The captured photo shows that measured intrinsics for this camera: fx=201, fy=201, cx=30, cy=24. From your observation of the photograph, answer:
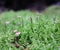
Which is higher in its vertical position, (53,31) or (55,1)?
(55,1)

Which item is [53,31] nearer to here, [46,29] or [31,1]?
[46,29]

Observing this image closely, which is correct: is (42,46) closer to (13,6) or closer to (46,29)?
(46,29)

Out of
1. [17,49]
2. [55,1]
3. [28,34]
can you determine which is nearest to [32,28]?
[28,34]

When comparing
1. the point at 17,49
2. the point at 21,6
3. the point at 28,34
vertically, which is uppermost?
the point at 21,6

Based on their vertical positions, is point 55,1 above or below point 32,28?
above

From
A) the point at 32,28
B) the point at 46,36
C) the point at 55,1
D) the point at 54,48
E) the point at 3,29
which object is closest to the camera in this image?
the point at 54,48

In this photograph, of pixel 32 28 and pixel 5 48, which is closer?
pixel 5 48

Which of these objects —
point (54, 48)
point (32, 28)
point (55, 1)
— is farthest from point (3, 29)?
point (55, 1)

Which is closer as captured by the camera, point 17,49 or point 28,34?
point 17,49

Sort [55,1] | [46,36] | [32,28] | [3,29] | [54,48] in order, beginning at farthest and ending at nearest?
[55,1]
[3,29]
[32,28]
[46,36]
[54,48]
